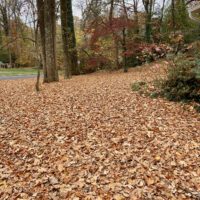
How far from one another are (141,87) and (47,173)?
518 cm

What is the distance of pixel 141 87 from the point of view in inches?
332

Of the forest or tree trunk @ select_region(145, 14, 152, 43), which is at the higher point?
tree trunk @ select_region(145, 14, 152, 43)

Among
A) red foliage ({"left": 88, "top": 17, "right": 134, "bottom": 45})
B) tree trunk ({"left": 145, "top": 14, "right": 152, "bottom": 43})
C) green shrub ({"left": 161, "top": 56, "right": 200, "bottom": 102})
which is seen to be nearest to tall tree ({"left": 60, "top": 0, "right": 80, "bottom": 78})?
red foliage ({"left": 88, "top": 17, "right": 134, "bottom": 45})

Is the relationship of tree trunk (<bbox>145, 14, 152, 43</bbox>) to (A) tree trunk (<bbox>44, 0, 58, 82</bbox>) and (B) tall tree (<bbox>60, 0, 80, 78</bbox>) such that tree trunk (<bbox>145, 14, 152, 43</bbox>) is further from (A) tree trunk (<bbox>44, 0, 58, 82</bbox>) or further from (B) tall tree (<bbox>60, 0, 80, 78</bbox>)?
(A) tree trunk (<bbox>44, 0, 58, 82</bbox>)

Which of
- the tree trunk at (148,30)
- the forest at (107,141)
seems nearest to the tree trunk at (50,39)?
the forest at (107,141)

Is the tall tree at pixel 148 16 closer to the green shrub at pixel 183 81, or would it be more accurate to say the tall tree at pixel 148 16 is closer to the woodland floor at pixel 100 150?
the green shrub at pixel 183 81

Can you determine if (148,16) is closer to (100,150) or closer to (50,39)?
(50,39)

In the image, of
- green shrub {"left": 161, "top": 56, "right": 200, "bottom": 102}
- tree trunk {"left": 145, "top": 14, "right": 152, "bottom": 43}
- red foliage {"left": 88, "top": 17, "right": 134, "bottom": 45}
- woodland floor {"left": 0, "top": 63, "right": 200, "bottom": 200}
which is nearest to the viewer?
woodland floor {"left": 0, "top": 63, "right": 200, "bottom": 200}

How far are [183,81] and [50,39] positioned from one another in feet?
20.2

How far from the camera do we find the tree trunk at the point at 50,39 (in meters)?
11.1

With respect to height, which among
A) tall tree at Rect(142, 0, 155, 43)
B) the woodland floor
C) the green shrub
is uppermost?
tall tree at Rect(142, 0, 155, 43)

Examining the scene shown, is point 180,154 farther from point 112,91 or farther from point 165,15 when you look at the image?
point 165,15

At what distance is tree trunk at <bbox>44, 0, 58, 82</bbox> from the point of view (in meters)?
11.1

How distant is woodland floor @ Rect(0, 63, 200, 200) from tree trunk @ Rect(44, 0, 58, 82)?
15.2ft
